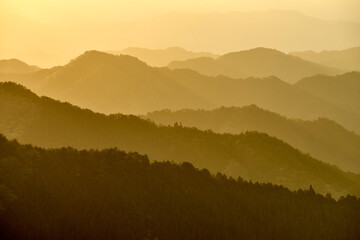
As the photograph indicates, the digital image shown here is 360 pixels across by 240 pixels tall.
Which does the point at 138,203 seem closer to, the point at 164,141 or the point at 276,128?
the point at 164,141

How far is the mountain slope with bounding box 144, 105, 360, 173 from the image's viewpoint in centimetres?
17625

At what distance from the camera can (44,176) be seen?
68500mm

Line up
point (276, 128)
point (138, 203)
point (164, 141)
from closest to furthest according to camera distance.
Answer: point (138, 203)
point (164, 141)
point (276, 128)

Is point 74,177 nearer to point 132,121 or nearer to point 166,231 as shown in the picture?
point 166,231

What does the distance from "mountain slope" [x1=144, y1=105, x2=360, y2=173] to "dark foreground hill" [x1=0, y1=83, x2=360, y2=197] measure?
48070 mm

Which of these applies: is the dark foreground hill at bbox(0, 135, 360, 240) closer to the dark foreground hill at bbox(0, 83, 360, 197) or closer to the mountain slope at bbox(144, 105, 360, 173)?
the dark foreground hill at bbox(0, 83, 360, 197)

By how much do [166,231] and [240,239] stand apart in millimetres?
11605

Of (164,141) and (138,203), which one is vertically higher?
(164,141)

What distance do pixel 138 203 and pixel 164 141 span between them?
5103 centimetres

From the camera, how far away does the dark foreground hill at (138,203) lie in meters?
62.5

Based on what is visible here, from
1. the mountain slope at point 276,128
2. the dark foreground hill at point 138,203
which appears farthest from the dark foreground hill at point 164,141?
the mountain slope at point 276,128

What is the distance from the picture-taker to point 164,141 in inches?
4786

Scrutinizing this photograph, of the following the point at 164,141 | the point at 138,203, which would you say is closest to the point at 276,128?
the point at 164,141

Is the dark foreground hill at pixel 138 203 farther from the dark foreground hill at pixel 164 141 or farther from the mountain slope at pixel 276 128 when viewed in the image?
the mountain slope at pixel 276 128
